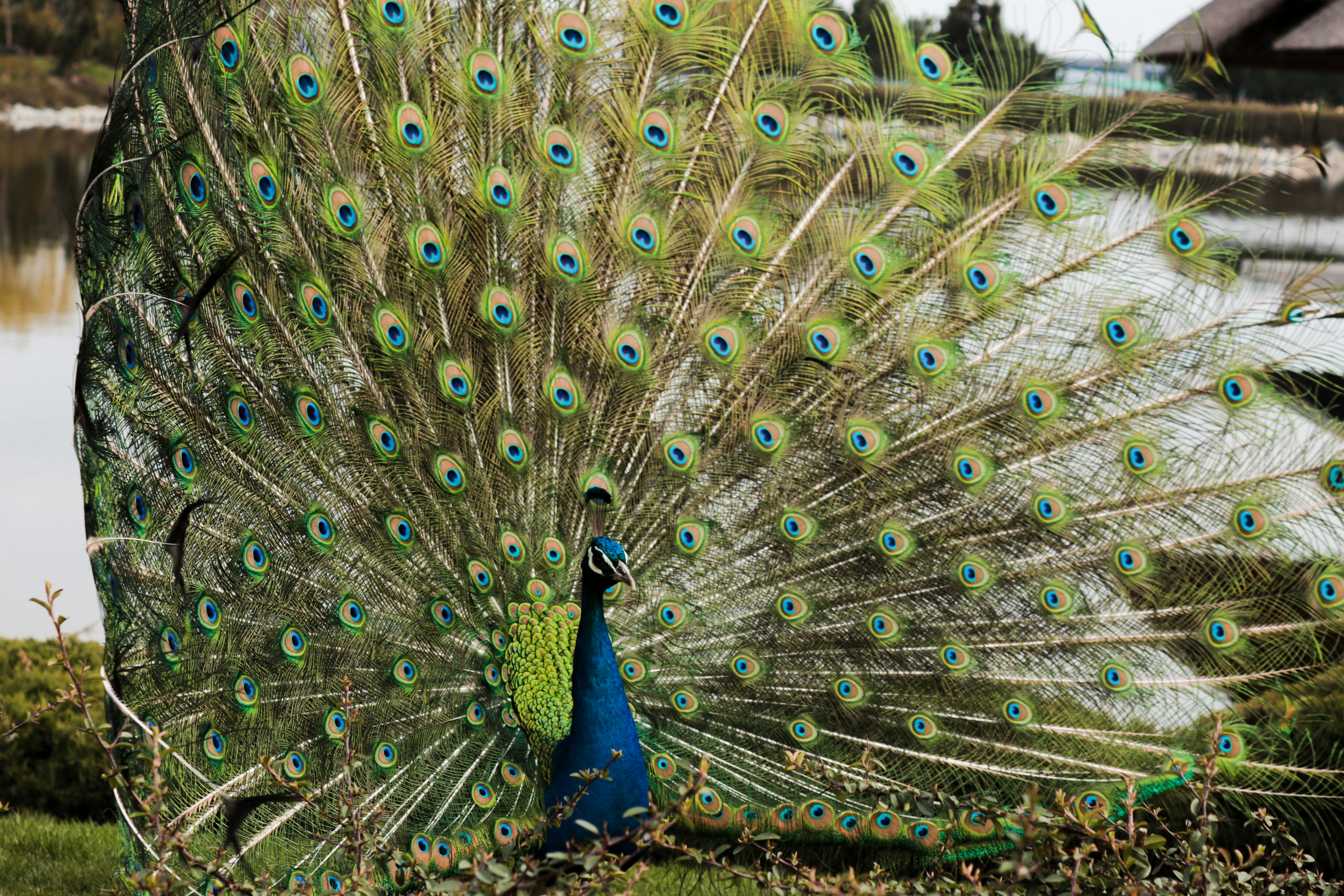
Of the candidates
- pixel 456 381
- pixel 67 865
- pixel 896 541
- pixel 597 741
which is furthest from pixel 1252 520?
pixel 67 865

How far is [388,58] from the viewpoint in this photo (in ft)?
7.07

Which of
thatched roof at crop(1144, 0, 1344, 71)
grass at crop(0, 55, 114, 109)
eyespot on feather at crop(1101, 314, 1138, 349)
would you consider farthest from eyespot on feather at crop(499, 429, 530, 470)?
grass at crop(0, 55, 114, 109)

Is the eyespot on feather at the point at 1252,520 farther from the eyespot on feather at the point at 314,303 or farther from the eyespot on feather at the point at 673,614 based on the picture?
the eyespot on feather at the point at 314,303

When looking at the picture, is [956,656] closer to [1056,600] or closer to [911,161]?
[1056,600]

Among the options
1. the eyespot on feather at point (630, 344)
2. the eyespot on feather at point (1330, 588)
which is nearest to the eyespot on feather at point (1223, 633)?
the eyespot on feather at point (1330, 588)

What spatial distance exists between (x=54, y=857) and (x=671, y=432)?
2.18 m

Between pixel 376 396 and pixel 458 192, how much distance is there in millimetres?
469

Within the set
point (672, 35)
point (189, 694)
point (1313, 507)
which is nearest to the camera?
point (672, 35)

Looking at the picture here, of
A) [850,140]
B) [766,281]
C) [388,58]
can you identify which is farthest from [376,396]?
[850,140]

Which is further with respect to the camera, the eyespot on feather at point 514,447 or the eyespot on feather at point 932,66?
the eyespot on feather at point 514,447

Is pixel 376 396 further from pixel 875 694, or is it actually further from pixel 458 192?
pixel 875 694

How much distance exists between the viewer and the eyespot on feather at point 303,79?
214 centimetres

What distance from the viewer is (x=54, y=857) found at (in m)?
3.03

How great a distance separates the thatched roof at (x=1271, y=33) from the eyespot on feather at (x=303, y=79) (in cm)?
257
